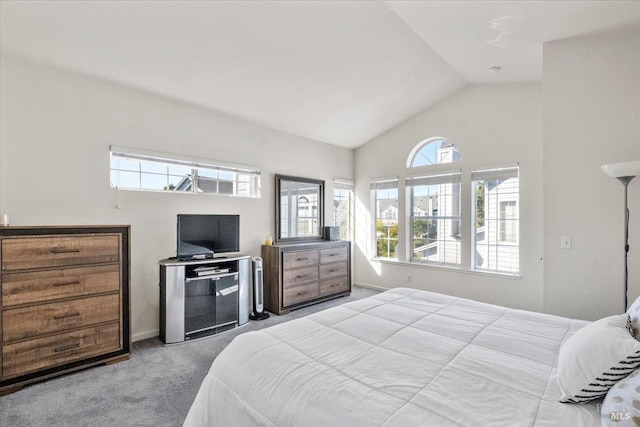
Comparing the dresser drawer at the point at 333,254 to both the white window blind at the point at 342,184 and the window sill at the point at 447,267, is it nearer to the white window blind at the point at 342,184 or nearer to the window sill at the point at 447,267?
the window sill at the point at 447,267

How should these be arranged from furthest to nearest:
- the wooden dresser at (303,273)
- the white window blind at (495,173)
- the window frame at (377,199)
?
the window frame at (377,199)
the wooden dresser at (303,273)
the white window blind at (495,173)

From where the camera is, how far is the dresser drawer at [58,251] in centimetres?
235

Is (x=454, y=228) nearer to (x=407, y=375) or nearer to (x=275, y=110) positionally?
(x=275, y=110)

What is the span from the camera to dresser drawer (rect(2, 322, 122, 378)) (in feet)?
7.66

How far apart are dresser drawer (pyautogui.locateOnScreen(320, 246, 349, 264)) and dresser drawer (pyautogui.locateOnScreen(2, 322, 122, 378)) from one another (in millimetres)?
2710

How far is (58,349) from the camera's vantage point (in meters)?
2.52

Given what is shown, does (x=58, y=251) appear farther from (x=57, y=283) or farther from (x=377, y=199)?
(x=377, y=199)

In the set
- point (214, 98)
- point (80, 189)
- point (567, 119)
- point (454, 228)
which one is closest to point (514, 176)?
point (454, 228)

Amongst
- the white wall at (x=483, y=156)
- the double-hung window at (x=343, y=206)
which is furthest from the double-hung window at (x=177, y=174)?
the white wall at (x=483, y=156)

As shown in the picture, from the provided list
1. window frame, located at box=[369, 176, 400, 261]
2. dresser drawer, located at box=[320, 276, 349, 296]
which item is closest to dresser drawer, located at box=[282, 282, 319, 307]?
dresser drawer, located at box=[320, 276, 349, 296]

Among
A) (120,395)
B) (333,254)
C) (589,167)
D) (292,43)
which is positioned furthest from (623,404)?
(333,254)

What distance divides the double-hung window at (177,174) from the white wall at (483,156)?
2392mm

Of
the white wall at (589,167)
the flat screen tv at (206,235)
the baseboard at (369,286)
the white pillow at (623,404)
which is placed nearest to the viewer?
the white pillow at (623,404)

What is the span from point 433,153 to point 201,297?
3.87 m
